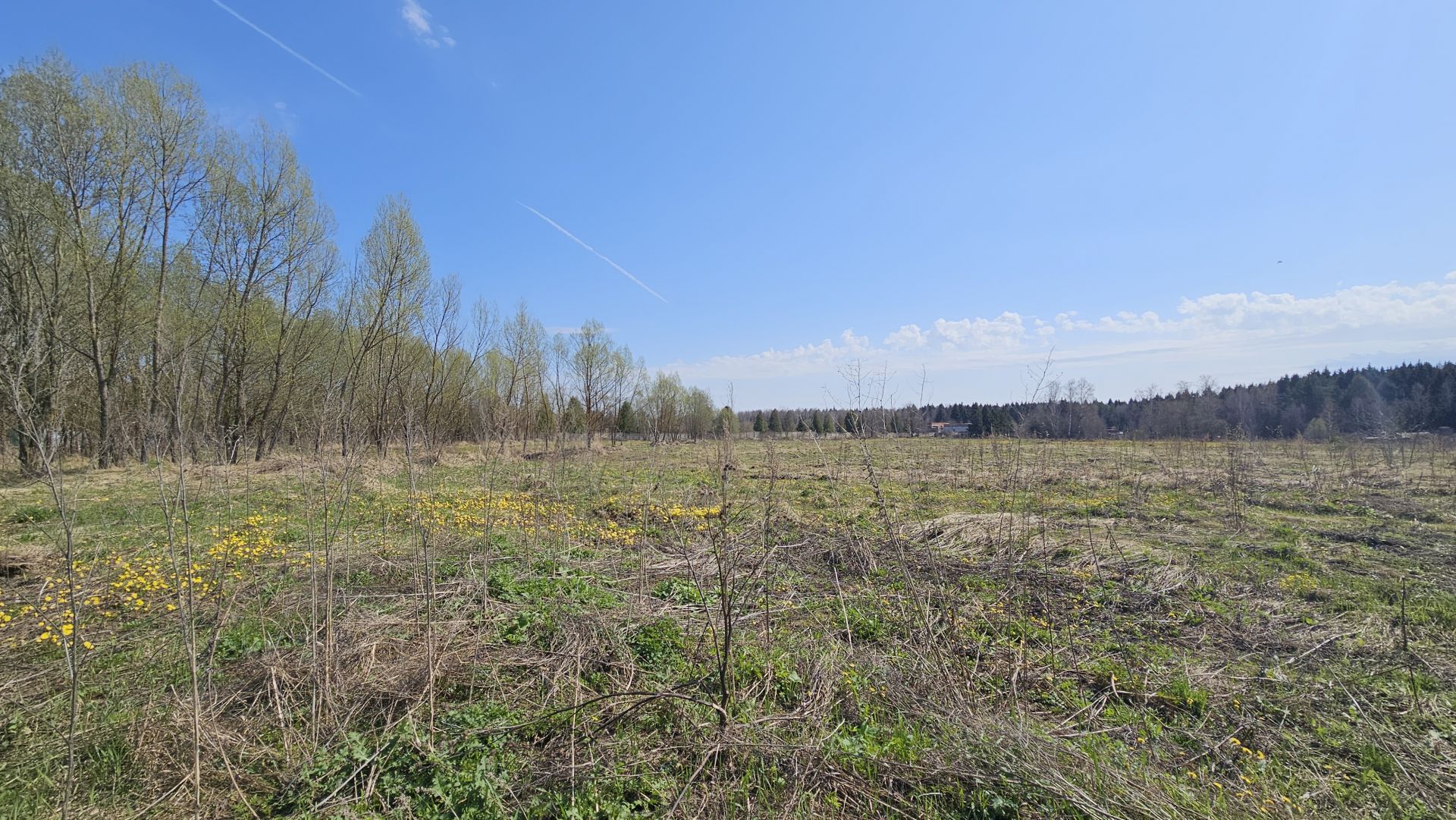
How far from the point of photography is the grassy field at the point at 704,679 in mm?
2506

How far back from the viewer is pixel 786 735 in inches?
116

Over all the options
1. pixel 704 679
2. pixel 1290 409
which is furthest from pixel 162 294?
pixel 1290 409

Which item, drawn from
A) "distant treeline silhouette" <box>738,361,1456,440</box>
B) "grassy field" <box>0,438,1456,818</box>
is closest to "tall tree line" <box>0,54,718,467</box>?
"grassy field" <box>0,438,1456,818</box>

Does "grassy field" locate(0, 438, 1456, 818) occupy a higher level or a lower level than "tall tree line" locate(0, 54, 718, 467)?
lower

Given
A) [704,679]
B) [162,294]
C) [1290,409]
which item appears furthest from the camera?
[1290,409]

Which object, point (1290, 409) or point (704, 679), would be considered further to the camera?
point (1290, 409)

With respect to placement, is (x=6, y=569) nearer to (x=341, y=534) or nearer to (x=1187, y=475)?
(x=341, y=534)

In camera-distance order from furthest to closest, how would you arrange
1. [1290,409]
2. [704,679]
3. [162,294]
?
1. [1290,409]
2. [162,294]
3. [704,679]

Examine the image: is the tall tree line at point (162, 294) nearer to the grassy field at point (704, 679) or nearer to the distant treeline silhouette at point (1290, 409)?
the grassy field at point (704, 679)

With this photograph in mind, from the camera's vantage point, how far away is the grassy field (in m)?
2.51

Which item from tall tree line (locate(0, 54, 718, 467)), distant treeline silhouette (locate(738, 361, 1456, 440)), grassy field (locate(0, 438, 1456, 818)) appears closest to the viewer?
grassy field (locate(0, 438, 1456, 818))

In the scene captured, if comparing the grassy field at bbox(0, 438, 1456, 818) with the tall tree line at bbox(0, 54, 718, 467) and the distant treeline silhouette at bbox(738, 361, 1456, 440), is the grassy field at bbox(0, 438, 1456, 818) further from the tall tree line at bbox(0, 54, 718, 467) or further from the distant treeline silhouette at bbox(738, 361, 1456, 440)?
the distant treeline silhouette at bbox(738, 361, 1456, 440)

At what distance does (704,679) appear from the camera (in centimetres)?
331

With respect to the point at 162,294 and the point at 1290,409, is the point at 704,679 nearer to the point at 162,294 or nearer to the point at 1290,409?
the point at 162,294
